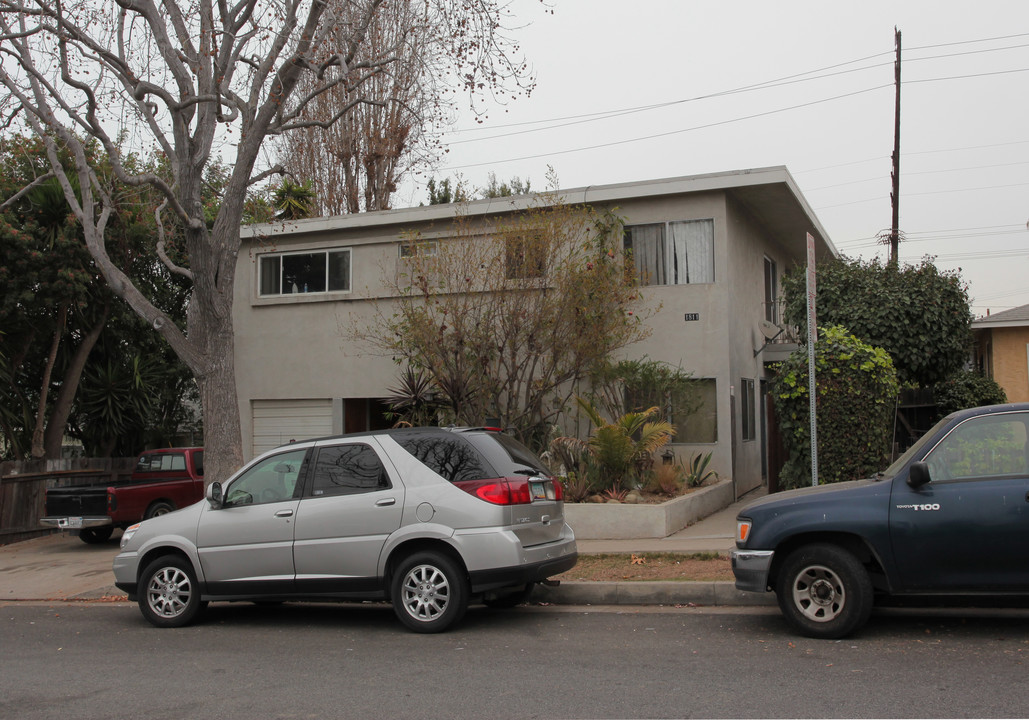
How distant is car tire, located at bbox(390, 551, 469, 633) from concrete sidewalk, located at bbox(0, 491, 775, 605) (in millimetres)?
1735

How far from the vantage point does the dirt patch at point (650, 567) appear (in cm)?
928

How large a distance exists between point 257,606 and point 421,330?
589 centimetres

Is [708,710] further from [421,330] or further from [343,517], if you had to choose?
[421,330]

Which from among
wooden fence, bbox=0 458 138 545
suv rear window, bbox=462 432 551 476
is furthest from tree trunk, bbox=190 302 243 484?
suv rear window, bbox=462 432 551 476

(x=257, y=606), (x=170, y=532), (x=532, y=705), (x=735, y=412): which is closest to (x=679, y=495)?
(x=735, y=412)

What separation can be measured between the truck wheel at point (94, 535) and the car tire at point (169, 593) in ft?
26.1

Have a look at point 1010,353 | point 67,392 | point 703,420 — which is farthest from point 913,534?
point 67,392

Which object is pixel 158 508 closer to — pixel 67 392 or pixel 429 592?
pixel 67 392

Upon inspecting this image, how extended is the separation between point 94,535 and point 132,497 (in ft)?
4.90

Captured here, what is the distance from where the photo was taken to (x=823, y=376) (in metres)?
11.6

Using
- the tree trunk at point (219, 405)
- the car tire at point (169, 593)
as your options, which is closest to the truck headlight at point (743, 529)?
the car tire at point (169, 593)

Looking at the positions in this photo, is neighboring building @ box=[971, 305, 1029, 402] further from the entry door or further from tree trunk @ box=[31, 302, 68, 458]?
tree trunk @ box=[31, 302, 68, 458]

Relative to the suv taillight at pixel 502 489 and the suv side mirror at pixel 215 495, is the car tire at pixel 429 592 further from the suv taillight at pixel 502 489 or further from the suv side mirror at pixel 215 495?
the suv side mirror at pixel 215 495

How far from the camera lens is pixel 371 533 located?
789 centimetres
